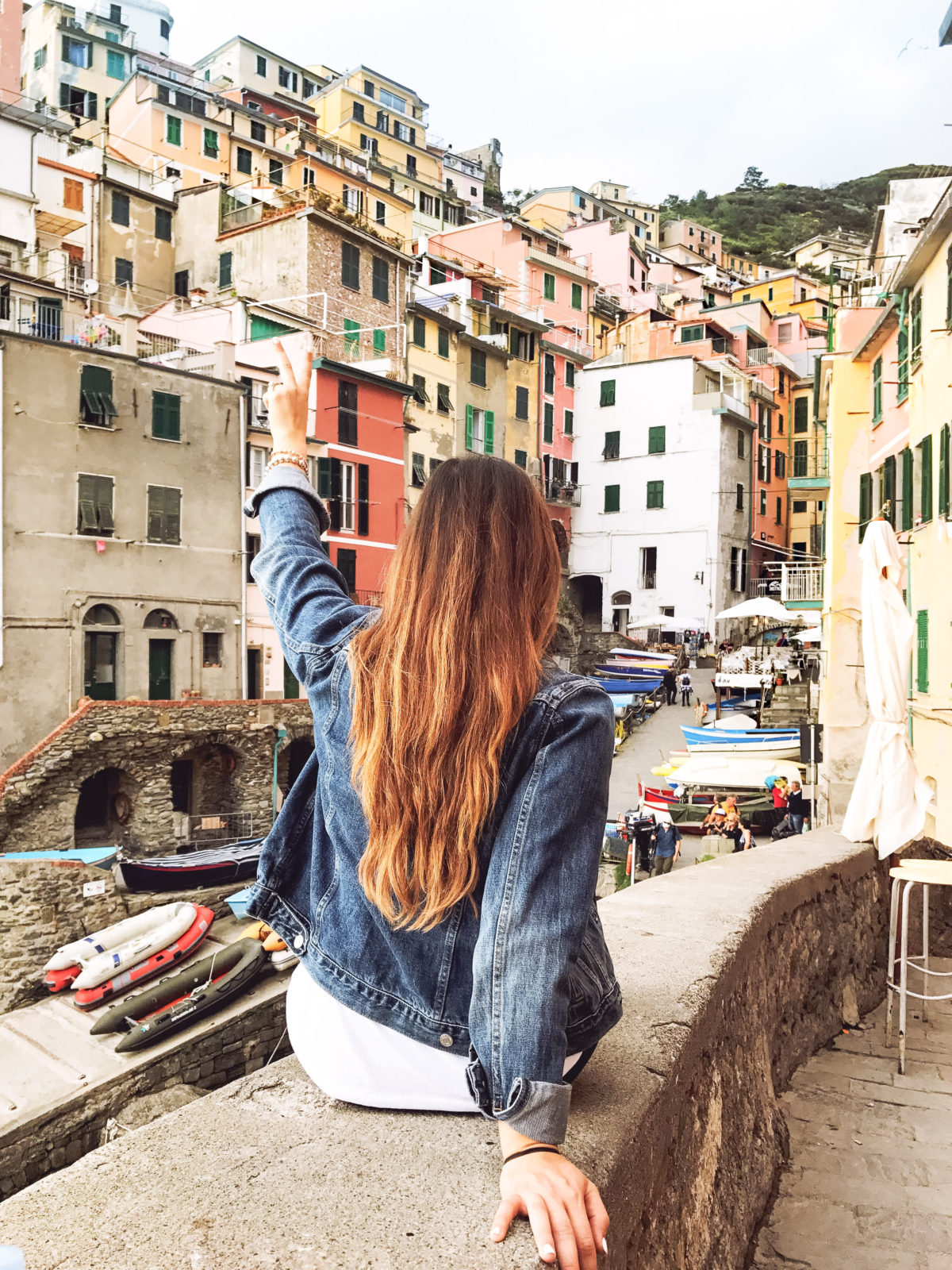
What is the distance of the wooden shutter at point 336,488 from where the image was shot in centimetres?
2881

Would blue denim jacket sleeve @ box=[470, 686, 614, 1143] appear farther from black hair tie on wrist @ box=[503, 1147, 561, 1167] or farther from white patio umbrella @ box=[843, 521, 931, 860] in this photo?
white patio umbrella @ box=[843, 521, 931, 860]

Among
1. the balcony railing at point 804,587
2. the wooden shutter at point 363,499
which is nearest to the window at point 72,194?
the wooden shutter at point 363,499

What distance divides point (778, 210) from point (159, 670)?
9390 centimetres

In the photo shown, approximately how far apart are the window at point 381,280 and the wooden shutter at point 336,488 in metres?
8.56

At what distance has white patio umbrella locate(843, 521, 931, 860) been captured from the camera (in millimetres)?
5125

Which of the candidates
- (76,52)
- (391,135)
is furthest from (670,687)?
(76,52)

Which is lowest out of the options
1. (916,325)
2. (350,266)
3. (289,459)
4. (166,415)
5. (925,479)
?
(289,459)

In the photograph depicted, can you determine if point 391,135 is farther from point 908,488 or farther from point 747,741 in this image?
point 908,488

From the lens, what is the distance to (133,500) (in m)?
23.9

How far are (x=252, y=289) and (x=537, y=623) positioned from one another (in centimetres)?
3384

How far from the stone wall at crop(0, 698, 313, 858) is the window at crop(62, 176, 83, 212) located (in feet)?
63.7

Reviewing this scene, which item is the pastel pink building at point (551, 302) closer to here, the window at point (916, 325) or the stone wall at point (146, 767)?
the stone wall at point (146, 767)

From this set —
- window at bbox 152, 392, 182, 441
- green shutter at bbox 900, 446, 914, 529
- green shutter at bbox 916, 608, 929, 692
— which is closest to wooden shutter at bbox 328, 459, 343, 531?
window at bbox 152, 392, 182, 441

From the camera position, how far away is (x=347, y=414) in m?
29.4
